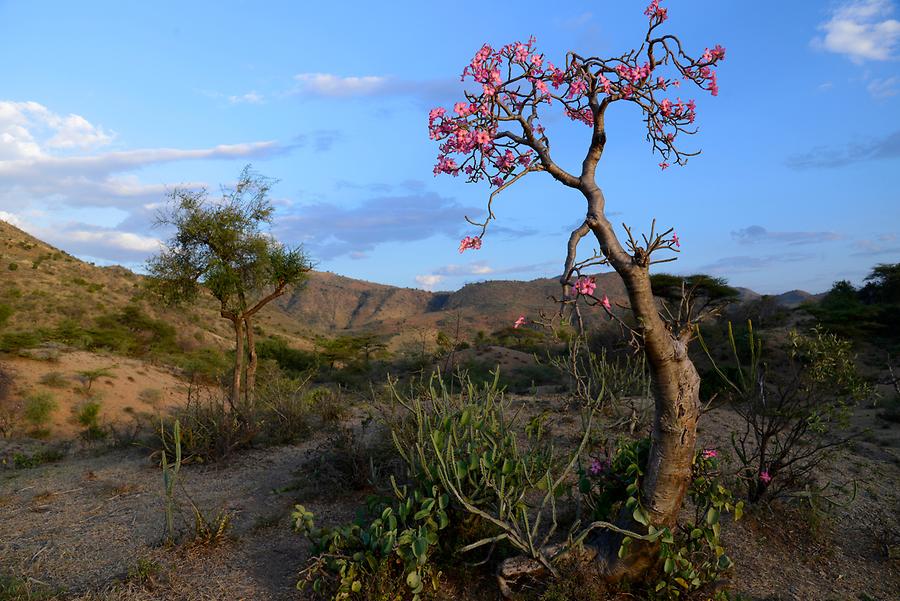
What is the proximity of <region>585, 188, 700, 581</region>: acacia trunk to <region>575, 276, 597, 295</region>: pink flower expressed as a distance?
0.36m

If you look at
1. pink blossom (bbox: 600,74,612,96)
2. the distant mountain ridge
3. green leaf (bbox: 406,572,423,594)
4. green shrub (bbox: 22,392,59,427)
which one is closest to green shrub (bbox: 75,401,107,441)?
green shrub (bbox: 22,392,59,427)

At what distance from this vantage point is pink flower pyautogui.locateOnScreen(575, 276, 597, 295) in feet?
10.5

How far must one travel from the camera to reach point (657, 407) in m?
3.72

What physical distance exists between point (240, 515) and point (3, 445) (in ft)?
21.8

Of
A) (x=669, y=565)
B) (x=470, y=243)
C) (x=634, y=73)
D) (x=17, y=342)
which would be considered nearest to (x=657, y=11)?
(x=634, y=73)

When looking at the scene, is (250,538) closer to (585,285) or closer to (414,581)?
(414,581)

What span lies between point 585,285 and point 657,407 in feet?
3.39

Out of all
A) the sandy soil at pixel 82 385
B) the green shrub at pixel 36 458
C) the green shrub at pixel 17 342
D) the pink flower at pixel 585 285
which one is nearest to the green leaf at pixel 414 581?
the pink flower at pixel 585 285

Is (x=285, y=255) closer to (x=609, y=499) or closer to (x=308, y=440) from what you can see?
(x=308, y=440)

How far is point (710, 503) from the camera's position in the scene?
4039 millimetres

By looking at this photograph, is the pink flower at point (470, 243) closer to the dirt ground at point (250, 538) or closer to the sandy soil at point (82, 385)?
the dirt ground at point (250, 538)

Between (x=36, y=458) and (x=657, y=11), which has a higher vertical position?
(x=657, y=11)

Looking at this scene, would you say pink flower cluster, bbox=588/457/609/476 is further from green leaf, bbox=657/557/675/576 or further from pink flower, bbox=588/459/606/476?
green leaf, bbox=657/557/675/576

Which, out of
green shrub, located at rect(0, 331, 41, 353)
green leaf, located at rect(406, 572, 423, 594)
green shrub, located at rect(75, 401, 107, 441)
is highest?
green shrub, located at rect(0, 331, 41, 353)
